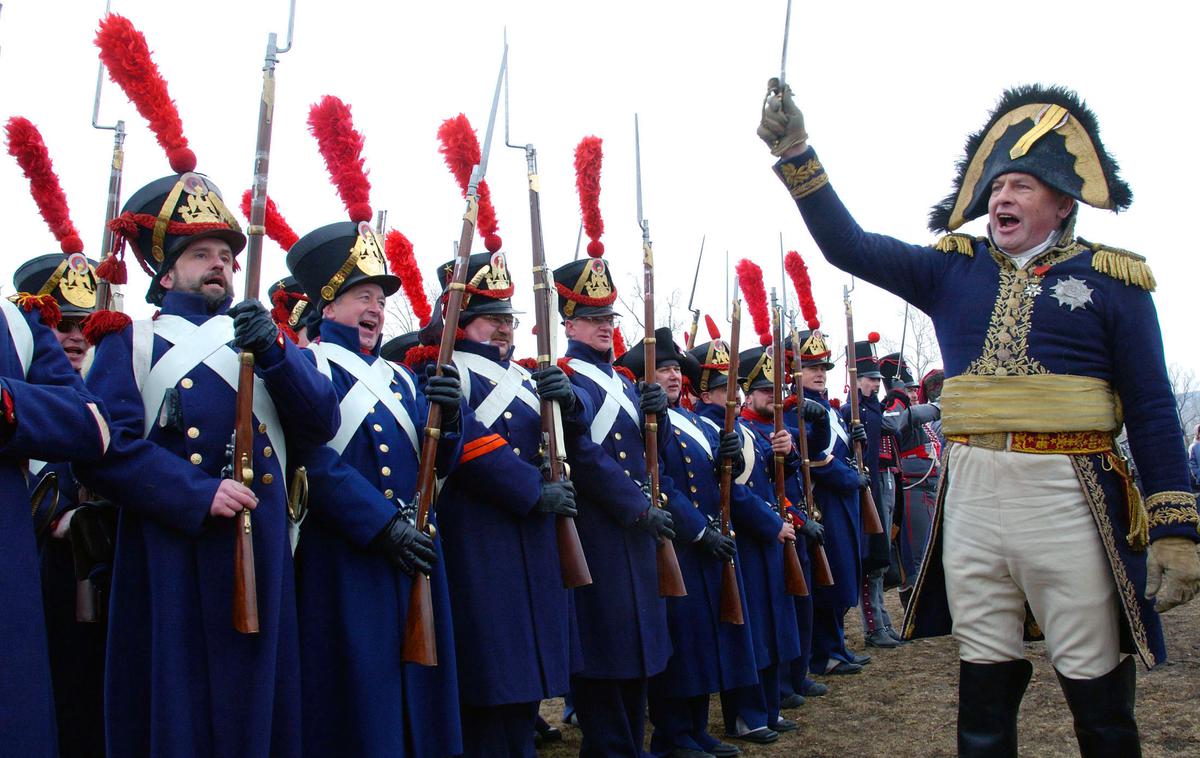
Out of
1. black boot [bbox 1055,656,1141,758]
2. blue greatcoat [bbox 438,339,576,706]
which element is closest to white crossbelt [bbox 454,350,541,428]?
blue greatcoat [bbox 438,339,576,706]

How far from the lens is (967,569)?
11.4ft

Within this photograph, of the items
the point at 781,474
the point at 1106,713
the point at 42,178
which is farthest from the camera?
the point at 781,474

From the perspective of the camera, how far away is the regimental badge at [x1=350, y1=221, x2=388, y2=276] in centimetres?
438

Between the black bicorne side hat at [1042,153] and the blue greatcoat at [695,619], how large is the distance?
2657 millimetres

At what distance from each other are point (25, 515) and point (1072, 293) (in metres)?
3.31

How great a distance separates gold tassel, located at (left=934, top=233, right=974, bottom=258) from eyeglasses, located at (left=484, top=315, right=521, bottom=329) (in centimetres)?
212

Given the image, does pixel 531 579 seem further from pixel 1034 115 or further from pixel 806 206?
pixel 1034 115

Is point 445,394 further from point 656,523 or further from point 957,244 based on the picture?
point 957,244

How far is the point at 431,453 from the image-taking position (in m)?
4.16


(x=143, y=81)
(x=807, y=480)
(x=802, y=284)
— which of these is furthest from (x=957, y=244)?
(x=802, y=284)

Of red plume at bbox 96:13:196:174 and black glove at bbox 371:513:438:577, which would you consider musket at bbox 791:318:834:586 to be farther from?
red plume at bbox 96:13:196:174

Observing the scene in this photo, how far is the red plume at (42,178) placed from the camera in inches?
181

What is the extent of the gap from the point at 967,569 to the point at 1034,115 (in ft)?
5.22

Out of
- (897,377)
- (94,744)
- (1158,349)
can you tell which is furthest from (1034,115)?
(897,377)
